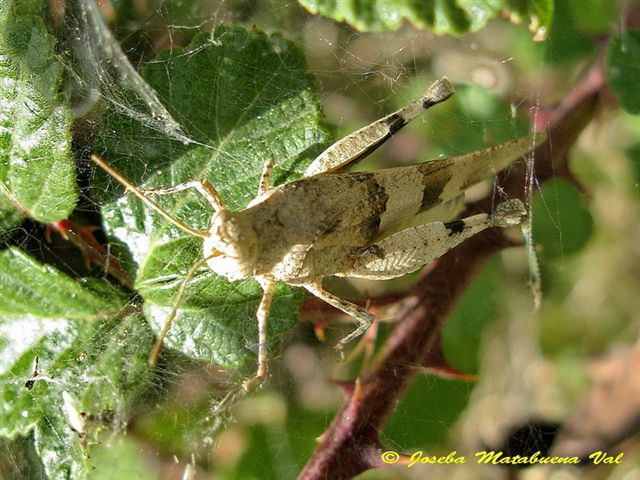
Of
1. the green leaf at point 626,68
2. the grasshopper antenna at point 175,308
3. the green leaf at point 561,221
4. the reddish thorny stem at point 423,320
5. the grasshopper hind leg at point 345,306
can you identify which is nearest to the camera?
the grasshopper antenna at point 175,308

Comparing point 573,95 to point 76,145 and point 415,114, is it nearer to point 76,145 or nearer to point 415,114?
point 415,114

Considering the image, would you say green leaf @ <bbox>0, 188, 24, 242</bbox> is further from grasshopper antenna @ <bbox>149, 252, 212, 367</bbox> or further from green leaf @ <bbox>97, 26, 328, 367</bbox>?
grasshopper antenna @ <bbox>149, 252, 212, 367</bbox>

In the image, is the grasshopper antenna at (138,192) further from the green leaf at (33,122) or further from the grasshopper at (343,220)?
the green leaf at (33,122)

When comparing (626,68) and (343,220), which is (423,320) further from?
(626,68)

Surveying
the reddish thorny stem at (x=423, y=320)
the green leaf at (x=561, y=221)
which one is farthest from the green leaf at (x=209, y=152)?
the green leaf at (x=561, y=221)

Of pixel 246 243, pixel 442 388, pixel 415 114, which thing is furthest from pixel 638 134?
pixel 246 243

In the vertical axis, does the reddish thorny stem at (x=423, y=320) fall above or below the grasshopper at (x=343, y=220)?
below

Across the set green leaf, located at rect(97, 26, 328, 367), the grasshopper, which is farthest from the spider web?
the grasshopper
